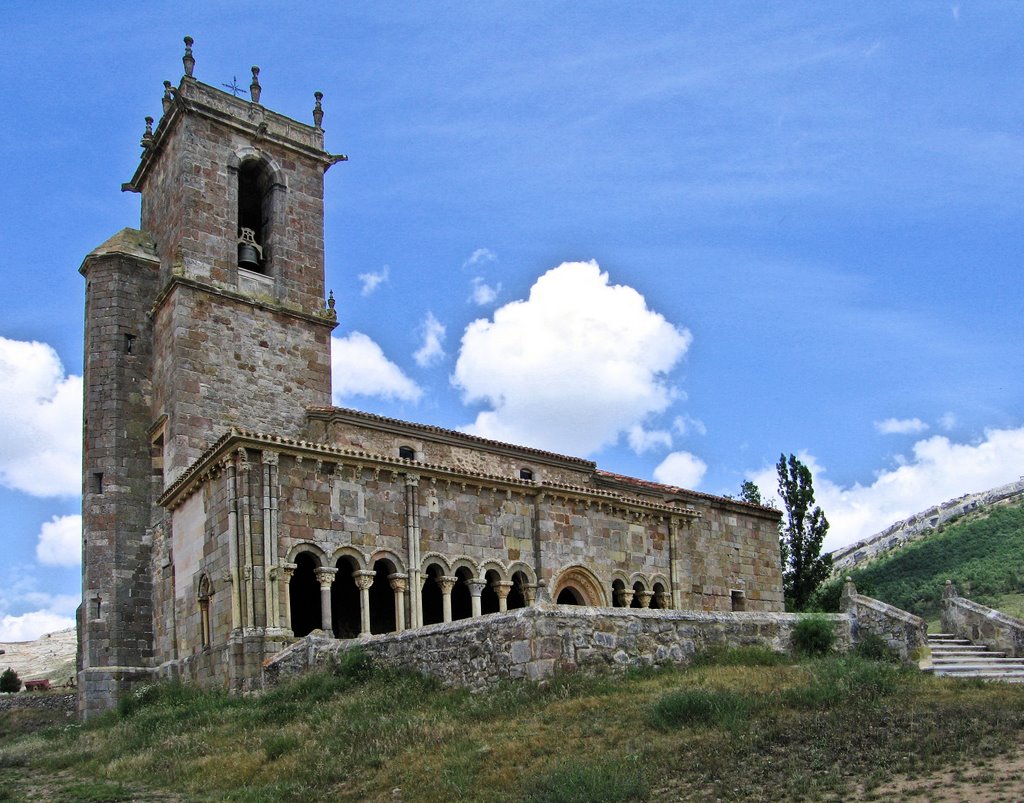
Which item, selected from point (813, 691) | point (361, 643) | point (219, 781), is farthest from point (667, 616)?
point (219, 781)

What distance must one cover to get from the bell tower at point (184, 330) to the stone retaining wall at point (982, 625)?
60.1ft

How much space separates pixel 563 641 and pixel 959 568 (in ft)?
130

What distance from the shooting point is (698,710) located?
1175cm

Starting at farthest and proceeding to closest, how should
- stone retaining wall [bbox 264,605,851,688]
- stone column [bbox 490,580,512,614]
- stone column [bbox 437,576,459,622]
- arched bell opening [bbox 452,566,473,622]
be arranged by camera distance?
arched bell opening [bbox 452,566,473,622]
stone column [bbox 490,580,512,614]
stone column [bbox 437,576,459,622]
stone retaining wall [bbox 264,605,851,688]

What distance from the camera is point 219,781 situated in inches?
502

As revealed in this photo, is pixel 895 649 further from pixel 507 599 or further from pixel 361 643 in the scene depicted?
pixel 507 599

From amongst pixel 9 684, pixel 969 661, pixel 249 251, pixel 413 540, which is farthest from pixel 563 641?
pixel 9 684

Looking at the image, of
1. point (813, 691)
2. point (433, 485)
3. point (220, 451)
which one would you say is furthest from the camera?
point (433, 485)

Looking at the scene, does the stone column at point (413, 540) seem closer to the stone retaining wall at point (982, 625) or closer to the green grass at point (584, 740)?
the green grass at point (584, 740)

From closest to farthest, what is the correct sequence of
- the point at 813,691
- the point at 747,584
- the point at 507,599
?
the point at 813,691, the point at 507,599, the point at 747,584

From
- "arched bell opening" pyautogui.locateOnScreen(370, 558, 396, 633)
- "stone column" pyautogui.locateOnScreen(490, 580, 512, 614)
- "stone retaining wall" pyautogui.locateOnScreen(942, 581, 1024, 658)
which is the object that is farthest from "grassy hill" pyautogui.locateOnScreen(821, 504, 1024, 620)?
"arched bell opening" pyautogui.locateOnScreen(370, 558, 396, 633)

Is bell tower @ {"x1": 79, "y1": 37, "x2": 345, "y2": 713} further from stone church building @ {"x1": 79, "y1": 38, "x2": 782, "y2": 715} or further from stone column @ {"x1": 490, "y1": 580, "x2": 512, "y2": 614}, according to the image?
stone column @ {"x1": 490, "y1": 580, "x2": 512, "y2": 614}

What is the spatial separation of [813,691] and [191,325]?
22.0 meters

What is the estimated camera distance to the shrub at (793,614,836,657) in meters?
16.7
